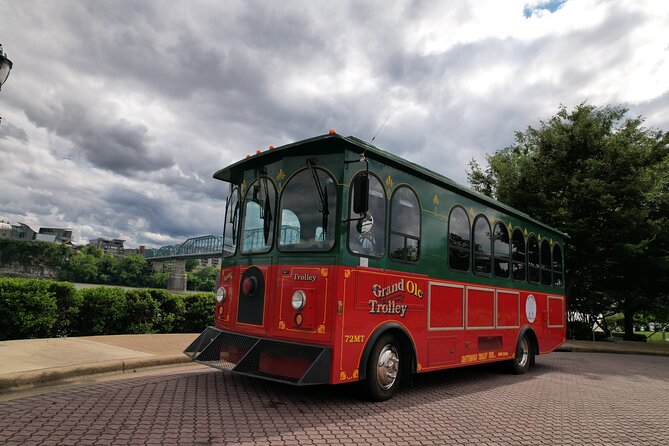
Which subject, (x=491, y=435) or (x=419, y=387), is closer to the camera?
(x=491, y=435)

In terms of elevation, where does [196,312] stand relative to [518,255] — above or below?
below

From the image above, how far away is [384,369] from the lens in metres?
5.57

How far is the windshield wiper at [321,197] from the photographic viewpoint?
→ 5.39 m

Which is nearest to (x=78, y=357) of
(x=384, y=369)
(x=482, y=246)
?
(x=384, y=369)

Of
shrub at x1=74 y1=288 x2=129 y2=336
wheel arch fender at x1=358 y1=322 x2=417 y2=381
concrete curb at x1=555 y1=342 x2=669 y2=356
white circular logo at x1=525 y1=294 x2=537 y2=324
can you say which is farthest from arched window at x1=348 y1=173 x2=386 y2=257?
concrete curb at x1=555 y1=342 x2=669 y2=356

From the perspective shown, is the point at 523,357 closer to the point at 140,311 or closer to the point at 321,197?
the point at 321,197

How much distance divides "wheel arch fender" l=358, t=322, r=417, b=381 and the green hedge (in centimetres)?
677

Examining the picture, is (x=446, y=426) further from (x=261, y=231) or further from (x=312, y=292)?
(x=261, y=231)

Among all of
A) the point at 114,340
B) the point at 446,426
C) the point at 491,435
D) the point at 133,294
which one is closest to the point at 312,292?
the point at 446,426

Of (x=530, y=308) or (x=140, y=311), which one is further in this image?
(x=140, y=311)

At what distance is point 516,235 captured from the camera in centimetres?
923

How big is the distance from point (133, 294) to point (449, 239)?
7299mm

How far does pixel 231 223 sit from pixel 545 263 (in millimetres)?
7521

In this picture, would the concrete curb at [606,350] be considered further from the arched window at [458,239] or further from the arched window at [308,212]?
the arched window at [308,212]
